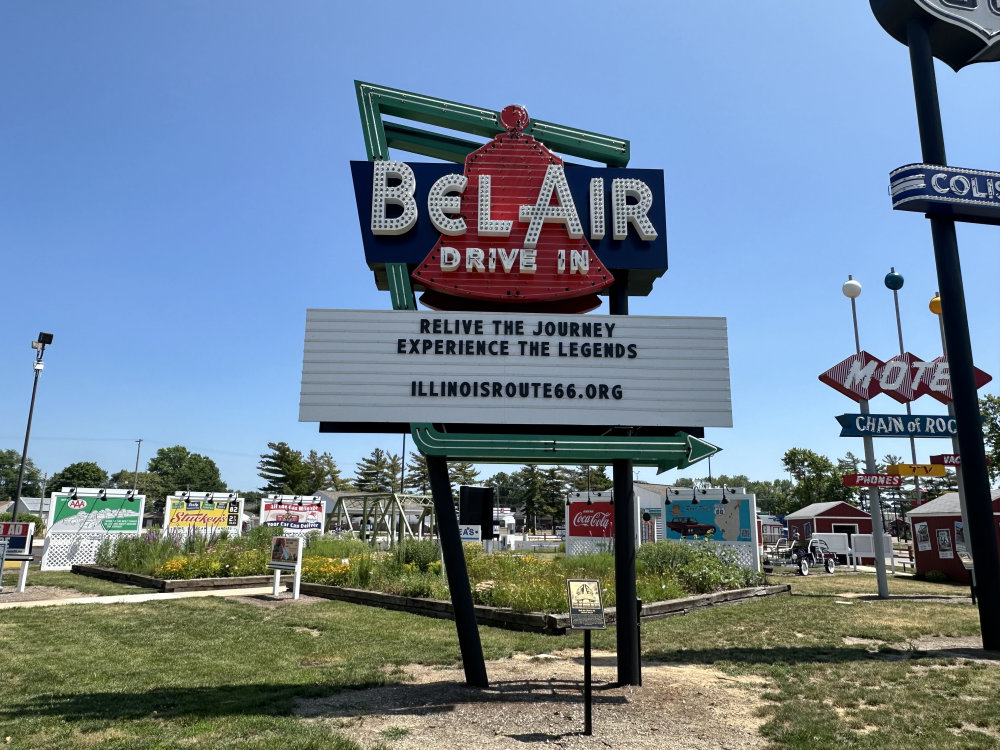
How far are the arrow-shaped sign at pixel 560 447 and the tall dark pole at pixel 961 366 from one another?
599 cm

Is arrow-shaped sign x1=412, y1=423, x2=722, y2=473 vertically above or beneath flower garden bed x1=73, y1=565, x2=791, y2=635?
above

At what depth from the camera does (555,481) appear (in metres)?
77.6

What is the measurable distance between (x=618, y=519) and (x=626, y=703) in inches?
83.5

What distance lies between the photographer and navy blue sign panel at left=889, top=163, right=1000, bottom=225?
38.2ft

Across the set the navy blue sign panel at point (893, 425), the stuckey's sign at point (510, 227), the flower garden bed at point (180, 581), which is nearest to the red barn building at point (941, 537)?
the navy blue sign panel at point (893, 425)

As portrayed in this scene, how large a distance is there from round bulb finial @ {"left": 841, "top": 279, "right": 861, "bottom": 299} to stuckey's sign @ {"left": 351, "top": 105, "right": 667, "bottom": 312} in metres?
14.7

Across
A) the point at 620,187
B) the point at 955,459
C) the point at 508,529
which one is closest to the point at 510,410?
the point at 620,187

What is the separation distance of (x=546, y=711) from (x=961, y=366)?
9.48 meters

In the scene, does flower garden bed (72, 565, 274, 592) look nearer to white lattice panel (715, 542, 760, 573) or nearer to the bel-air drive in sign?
the bel-air drive in sign

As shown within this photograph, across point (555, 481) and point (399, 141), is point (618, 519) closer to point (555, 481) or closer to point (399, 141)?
point (399, 141)

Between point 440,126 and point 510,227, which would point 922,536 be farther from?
point 440,126

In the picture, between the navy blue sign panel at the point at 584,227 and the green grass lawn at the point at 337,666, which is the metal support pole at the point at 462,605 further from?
the navy blue sign panel at the point at 584,227

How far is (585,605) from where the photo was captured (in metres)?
6.83

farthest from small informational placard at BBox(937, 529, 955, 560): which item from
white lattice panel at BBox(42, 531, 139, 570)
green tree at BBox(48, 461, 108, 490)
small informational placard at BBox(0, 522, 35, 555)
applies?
green tree at BBox(48, 461, 108, 490)
